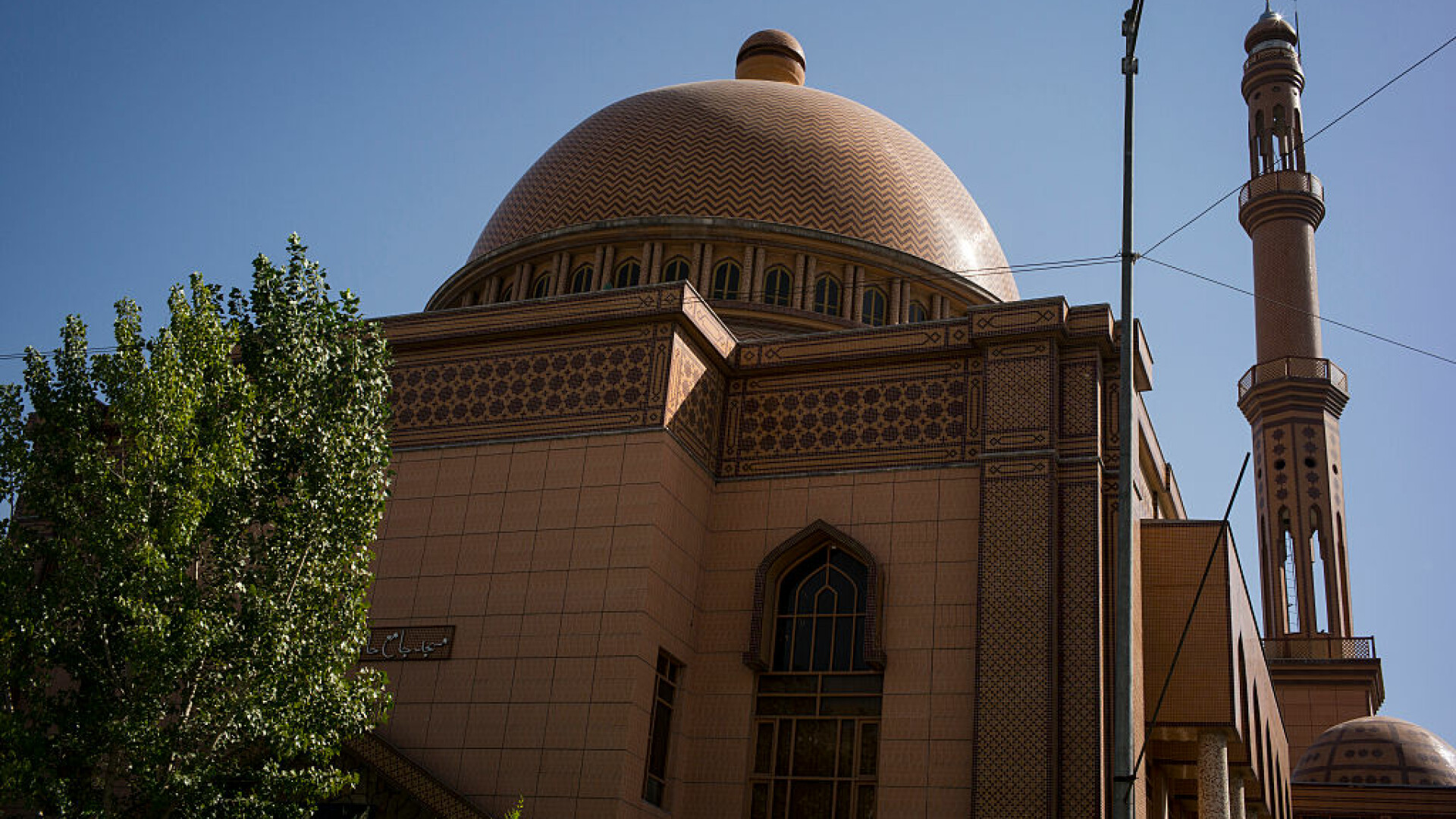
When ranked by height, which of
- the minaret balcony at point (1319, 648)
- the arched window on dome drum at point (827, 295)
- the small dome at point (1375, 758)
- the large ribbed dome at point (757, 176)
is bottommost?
the small dome at point (1375, 758)

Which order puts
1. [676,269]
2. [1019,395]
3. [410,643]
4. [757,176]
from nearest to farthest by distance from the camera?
[410,643] → [1019,395] → [676,269] → [757,176]

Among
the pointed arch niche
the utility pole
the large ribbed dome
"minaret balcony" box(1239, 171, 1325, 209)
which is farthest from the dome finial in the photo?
the utility pole

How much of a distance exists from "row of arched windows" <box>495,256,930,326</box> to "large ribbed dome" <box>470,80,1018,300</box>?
0.79 metres

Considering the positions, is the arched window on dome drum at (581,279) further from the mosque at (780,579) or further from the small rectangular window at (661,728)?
the small rectangular window at (661,728)

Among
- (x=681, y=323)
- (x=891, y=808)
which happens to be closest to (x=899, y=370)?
(x=681, y=323)

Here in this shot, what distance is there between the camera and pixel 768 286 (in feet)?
62.6

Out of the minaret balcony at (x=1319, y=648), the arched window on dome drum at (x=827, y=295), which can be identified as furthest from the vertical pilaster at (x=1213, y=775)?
the minaret balcony at (x=1319, y=648)

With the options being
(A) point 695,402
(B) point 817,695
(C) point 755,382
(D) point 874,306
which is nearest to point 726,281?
(D) point 874,306

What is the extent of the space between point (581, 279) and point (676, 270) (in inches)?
57.9

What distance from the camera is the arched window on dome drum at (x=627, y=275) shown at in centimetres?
1919

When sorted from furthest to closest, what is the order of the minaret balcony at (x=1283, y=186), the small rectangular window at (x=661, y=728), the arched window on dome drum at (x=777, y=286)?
the minaret balcony at (x=1283, y=186) < the arched window on dome drum at (x=777, y=286) < the small rectangular window at (x=661, y=728)

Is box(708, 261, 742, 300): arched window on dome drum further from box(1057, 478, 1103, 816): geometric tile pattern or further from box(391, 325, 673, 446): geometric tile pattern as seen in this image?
box(1057, 478, 1103, 816): geometric tile pattern

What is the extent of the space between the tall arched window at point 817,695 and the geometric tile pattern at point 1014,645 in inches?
43.4

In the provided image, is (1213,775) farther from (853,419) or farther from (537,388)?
(537,388)
